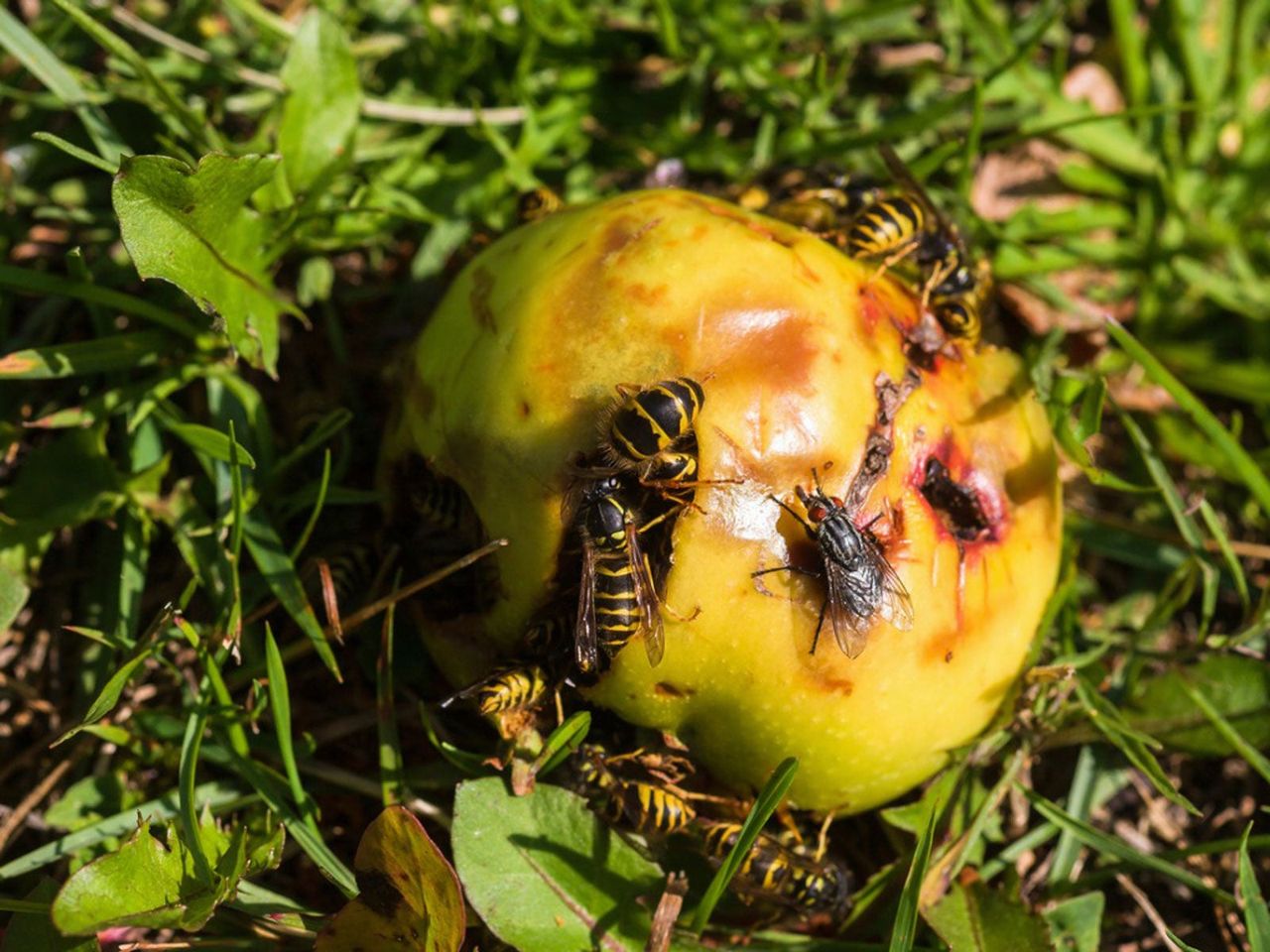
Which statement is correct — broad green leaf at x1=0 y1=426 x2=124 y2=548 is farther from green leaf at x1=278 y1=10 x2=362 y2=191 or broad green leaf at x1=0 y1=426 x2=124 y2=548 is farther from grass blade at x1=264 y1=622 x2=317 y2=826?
green leaf at x1=278 y1=10 x2=362 y2=191

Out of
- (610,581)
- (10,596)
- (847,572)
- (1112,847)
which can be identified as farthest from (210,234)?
(1112,847)

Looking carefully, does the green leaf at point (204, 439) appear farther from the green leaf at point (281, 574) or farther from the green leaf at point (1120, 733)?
the green leaf at point (1120, 733)

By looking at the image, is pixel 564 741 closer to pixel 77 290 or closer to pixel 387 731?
pixel 387 731

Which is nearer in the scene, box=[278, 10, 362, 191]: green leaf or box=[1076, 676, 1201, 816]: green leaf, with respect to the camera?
box=[1076, 676, 1201, 816]: green leaf

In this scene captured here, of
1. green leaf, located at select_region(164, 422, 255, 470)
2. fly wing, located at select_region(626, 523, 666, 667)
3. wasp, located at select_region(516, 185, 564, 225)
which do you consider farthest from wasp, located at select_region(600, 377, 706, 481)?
green leaf, located at select_region(164, 422, 255, 470)

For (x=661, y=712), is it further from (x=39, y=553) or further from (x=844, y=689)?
(x=39, y=553)
